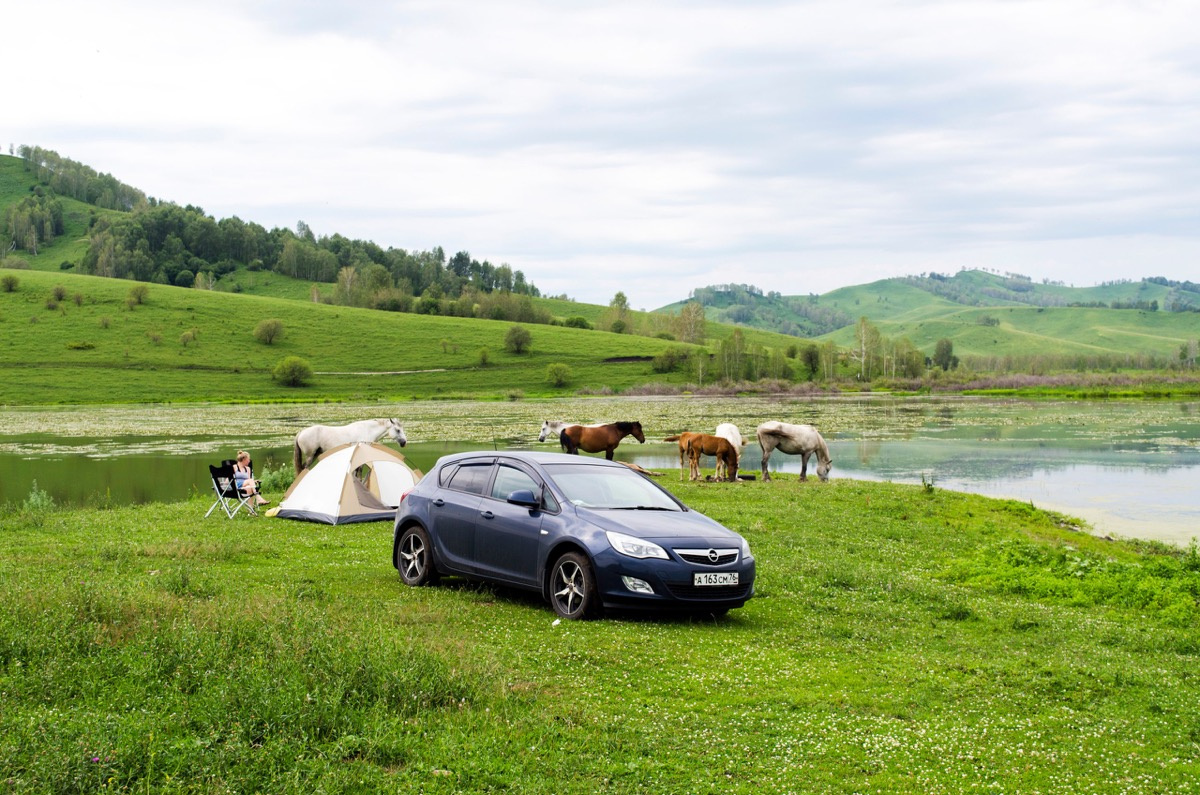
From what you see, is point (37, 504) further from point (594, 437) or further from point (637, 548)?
point (637, 548)

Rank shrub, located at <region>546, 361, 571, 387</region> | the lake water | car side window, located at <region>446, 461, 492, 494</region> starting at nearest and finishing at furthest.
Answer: car side window, located at <region>446, 461, 492, 494</region>, the lake water, shrub, located at <region>546, 361, 571, 387</region>

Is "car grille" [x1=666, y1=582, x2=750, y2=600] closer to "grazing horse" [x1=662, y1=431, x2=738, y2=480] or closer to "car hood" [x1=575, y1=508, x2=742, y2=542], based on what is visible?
"car hood" [x1=575, y1=508, x2=742, y2=542]

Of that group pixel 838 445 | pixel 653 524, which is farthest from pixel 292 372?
pixel 653 524

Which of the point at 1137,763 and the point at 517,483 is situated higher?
the point at 517,483

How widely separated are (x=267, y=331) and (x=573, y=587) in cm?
12111

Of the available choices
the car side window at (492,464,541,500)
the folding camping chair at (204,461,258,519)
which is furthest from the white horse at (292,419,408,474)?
the car side window at (492,464,541,500)

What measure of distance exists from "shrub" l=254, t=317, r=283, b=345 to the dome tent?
10759 cm

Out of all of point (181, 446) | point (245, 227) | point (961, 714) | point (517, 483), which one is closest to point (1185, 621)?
point (961, 714)

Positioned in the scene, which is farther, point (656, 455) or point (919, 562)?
point (656, 455)

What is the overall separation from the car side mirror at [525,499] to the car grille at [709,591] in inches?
87.7

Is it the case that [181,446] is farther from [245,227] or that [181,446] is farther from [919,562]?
[245,227]

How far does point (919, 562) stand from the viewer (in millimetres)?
16984

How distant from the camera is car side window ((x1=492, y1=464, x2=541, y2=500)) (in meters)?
13.2

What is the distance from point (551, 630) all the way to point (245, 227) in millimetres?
206681
